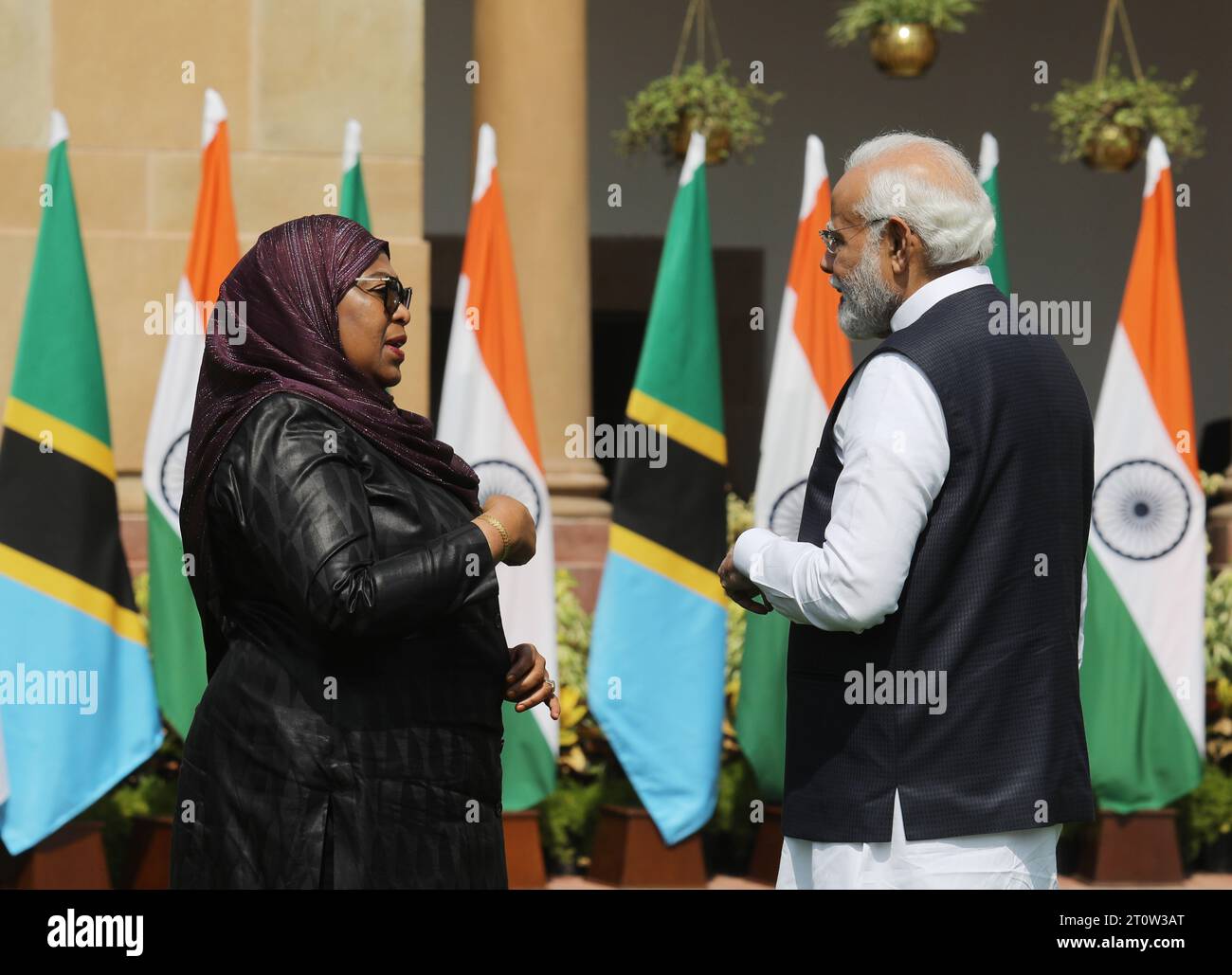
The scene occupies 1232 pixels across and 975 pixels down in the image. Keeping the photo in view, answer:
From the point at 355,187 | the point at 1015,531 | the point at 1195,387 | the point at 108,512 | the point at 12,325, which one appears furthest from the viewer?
the point at 1195,387

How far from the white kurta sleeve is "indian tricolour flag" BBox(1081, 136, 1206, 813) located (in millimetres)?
4081

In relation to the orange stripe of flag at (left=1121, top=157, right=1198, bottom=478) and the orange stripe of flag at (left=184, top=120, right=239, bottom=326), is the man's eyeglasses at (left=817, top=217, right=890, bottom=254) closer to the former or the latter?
the orange stripe of flag at (left=184, top=120, right=239, bottom=326)

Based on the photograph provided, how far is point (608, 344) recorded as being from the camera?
35.6ft

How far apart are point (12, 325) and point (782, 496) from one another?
10.4 ft

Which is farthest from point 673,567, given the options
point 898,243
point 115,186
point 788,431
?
point 898,243

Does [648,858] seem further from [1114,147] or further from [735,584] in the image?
[1114,147]

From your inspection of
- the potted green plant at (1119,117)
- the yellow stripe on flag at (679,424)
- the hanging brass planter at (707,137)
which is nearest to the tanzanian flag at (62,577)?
the yellow stripe on flag at (679,424)

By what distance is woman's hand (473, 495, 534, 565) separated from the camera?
2557mm

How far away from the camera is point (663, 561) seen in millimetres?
6230

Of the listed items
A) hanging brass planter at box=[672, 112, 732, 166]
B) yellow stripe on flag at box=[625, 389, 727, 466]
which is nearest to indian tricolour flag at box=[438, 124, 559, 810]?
yellow stripe on flag at box=[625, 389, 727, 466]

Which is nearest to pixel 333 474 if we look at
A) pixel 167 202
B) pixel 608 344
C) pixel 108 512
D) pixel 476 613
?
pixel 476 613

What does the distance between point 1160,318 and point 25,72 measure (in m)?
4.70

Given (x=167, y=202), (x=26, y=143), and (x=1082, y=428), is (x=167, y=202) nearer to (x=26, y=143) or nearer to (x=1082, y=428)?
(x=26, y=143)

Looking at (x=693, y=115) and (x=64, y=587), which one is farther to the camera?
(x=693, y=115)
